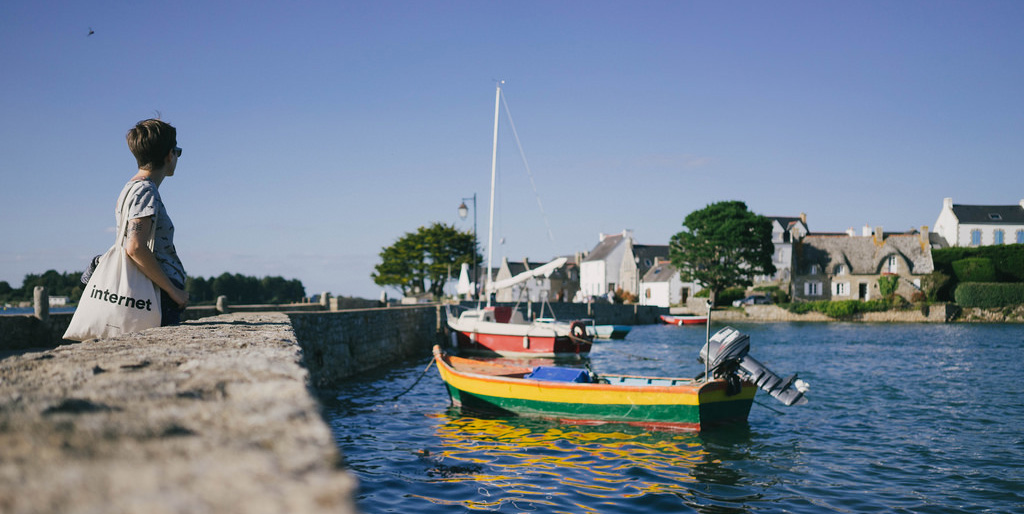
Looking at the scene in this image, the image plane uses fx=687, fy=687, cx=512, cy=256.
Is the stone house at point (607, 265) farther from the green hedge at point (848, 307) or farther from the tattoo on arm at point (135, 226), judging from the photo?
the tattoo on arm at point (135, 226)

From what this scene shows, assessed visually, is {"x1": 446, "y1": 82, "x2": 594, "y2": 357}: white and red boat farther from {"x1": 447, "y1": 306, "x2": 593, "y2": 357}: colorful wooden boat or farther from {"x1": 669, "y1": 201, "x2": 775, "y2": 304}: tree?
{"x1": 669, "y1": 201, "x2": 775, "y2": 304}: tree

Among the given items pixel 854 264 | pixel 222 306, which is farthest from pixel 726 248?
pixel 222 306

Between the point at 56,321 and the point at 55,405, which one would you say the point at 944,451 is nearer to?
the point at 55,405

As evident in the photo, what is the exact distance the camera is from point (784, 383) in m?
12.9

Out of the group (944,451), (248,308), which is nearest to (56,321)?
(248,308)

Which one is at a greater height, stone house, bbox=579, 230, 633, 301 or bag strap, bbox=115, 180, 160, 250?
stone house, bbox=579, 230, 633, 301

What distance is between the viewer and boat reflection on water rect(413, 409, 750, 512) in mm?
8873

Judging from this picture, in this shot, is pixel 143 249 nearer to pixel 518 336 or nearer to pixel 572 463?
pixel 572 463

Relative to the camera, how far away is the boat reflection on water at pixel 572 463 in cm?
887

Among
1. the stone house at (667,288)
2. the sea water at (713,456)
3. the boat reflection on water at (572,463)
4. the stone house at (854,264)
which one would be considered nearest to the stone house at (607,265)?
the stone house at (667,288)

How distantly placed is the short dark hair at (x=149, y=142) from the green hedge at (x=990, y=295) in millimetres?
67377

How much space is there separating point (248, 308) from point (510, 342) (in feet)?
34.7

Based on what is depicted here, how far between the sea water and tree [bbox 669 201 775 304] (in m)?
44.6

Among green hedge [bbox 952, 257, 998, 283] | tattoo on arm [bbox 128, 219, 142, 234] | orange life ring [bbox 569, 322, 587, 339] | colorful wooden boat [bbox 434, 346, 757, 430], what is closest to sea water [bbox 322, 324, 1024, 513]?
colorful wooden boat [bbox 434, 346, 757, 430]
